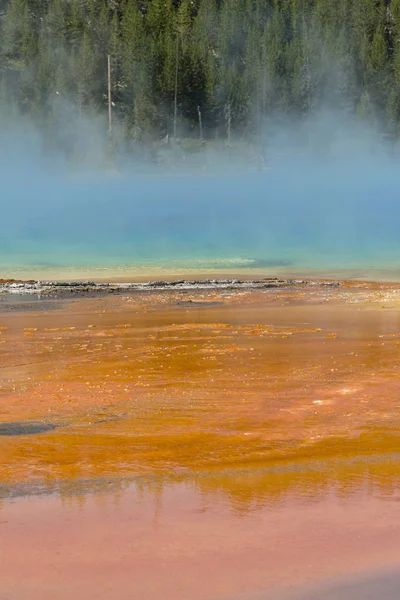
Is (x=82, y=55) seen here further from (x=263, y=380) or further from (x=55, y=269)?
(x=263, y=380)

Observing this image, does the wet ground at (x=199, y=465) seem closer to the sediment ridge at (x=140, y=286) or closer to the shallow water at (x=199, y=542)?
the shallow water at (x=199, y=542)

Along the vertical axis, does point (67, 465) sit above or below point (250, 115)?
below

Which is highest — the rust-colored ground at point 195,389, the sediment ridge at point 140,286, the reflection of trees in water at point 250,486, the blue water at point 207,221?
the blue water at point 207,221

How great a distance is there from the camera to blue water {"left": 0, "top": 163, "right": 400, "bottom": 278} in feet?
71.6

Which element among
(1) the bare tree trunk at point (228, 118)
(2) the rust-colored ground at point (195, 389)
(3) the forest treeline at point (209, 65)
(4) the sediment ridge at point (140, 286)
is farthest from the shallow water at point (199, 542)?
(1) the bare tree trunk at point (228, 118)

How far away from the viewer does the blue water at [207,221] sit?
21.8 metres

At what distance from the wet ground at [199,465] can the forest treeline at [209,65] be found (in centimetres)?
6110

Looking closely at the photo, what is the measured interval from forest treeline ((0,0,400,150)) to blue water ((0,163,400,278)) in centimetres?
610

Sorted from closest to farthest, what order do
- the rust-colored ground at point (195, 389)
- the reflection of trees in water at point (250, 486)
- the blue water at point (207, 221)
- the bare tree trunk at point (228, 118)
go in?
the reflection of trees in water at point (250, 486)
the rust-colored ground at point (195, 389)
the blue water at point (207, 221)
the bare tree trunk at point (228, 118)

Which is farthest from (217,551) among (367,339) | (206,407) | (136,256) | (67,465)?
(136,256)

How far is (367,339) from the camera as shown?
8.41 m

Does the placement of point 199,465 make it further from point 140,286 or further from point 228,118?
point 228,118

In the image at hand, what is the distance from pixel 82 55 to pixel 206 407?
71025 mm

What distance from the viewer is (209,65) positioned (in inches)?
2832
